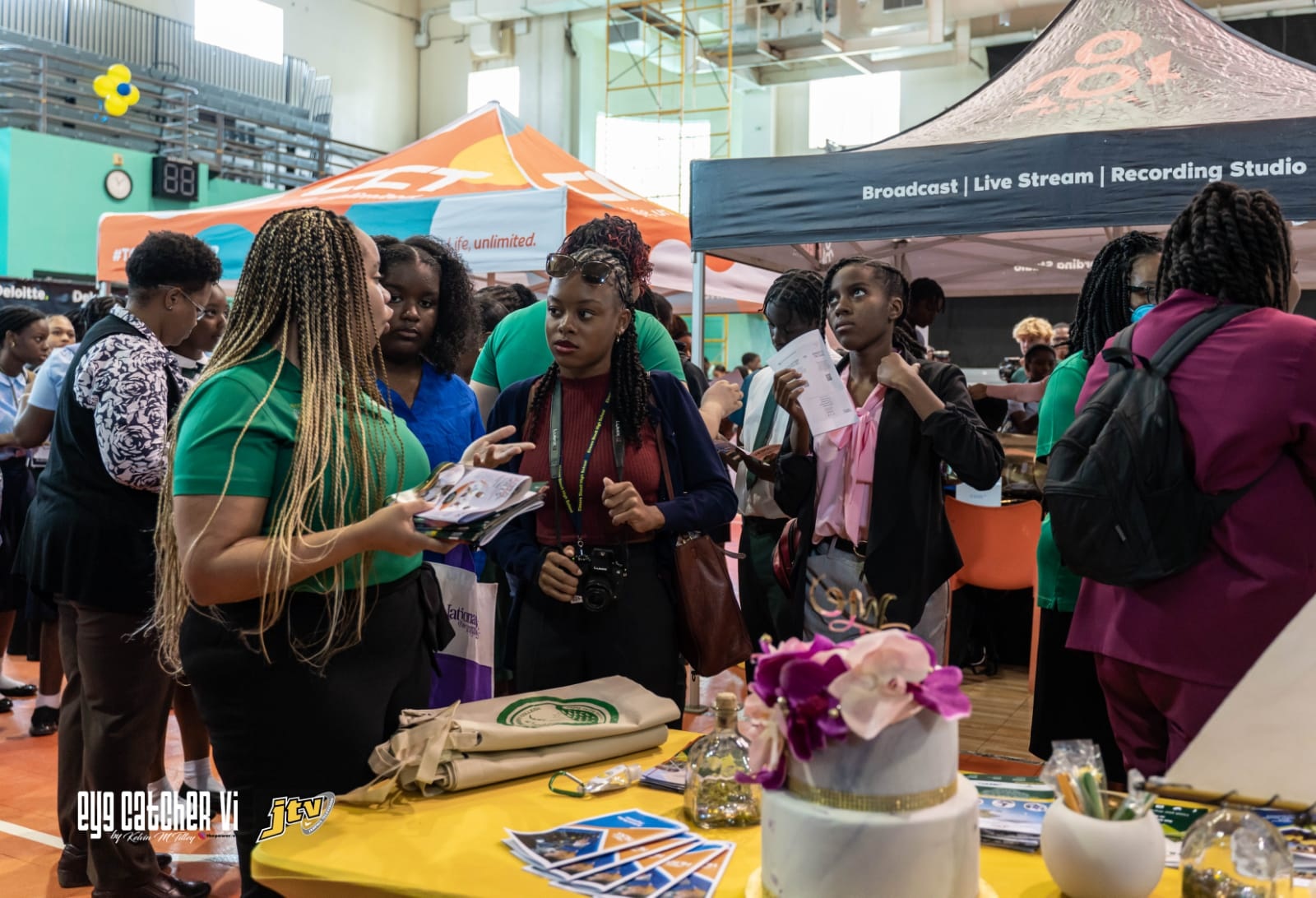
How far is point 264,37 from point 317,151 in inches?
103

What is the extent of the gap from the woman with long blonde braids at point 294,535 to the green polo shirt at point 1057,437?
1.53 metres

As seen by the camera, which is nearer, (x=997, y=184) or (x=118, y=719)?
(x=118, y=719)

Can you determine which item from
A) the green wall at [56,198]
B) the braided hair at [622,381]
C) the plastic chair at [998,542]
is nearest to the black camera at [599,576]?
the braided hair at [622,381]

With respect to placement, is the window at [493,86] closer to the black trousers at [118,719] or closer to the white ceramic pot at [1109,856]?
the black trousers at [118,719]

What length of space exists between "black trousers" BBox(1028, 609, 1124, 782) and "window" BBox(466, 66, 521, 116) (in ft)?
54.2

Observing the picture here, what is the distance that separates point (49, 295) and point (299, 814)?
26.9 ft

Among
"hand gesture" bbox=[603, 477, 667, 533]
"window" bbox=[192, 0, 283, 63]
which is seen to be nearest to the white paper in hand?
"hand gesture" bbox=[603, 477, 667, 533]

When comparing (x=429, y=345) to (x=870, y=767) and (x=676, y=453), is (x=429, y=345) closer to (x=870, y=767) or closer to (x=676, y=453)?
(x=676, y=453)

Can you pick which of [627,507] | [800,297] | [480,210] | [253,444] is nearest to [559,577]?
[627,507]

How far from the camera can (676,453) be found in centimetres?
241

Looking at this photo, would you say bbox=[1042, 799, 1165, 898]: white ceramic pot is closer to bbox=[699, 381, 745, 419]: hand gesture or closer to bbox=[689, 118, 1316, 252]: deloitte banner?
bbox=[699, 381, 745, 419]: hand gesture

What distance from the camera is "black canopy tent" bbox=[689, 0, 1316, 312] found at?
363cm

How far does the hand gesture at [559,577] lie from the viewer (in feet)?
7.17

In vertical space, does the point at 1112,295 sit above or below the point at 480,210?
below
